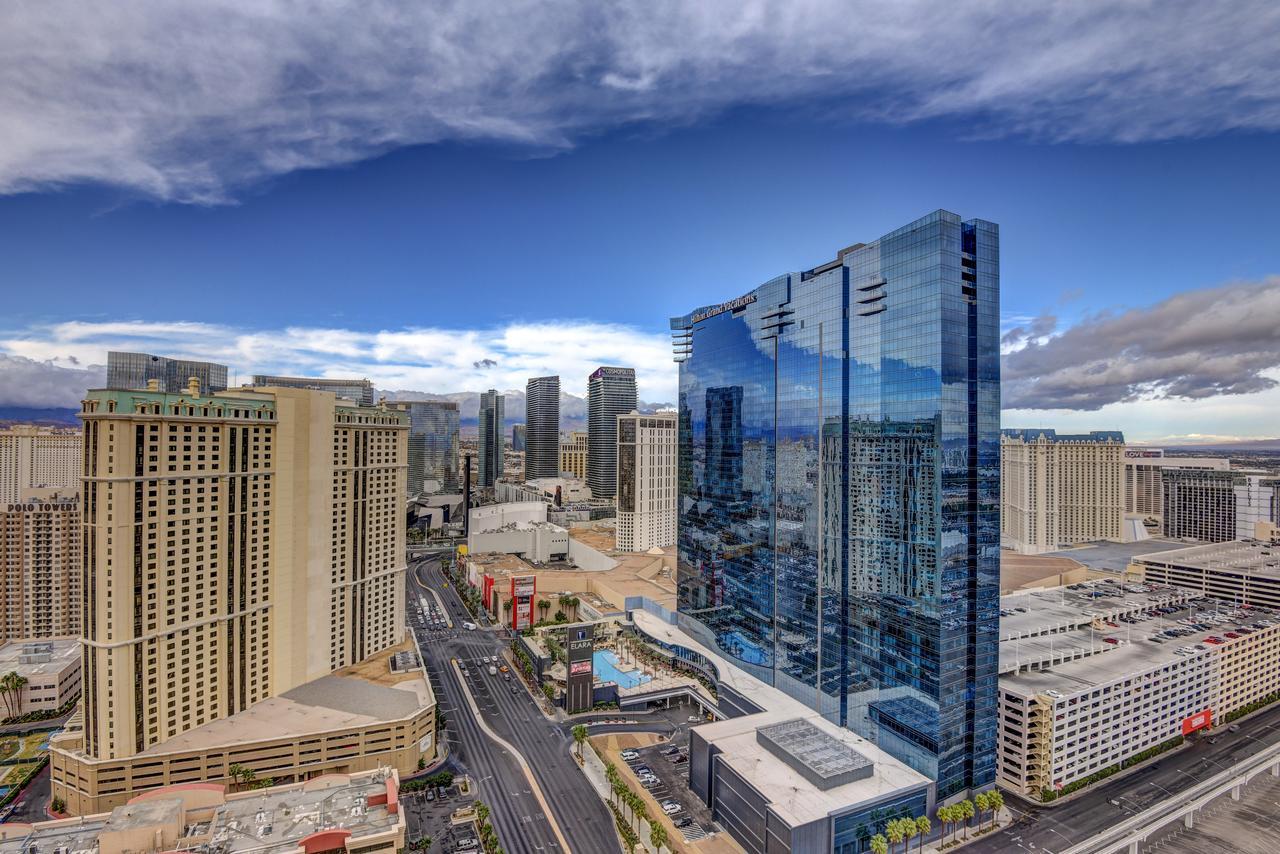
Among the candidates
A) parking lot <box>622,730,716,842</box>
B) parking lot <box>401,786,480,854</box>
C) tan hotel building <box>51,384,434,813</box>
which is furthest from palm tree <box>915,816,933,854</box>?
tan hotel building <box>51,384,434,813</box>

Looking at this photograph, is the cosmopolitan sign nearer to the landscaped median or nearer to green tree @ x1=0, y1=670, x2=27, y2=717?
the landscaped median

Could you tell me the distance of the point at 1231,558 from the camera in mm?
141375

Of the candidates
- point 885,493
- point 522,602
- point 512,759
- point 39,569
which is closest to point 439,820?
point 512,759

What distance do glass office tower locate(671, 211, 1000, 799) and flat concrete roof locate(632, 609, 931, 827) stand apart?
2.07m

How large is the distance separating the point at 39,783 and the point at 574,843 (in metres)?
63.4

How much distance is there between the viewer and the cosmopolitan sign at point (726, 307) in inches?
3910

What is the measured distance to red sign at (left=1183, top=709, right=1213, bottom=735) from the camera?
84.4m

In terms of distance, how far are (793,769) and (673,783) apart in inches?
639

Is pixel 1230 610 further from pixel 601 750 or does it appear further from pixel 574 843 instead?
pixel 574 843

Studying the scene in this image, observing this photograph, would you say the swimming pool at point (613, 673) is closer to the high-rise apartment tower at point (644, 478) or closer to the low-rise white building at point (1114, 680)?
the low-rise white building at point (1114, 680)

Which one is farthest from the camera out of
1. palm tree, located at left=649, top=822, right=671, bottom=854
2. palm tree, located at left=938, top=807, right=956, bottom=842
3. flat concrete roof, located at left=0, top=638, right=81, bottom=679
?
flat concrete roof, located at left=0, top=638, right=81, bottom=679

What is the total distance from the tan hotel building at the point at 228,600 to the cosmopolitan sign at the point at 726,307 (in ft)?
184

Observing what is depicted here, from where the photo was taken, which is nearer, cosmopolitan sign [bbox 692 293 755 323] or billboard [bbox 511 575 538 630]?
cosmopolitan sign [bbox 692 293 755 323]

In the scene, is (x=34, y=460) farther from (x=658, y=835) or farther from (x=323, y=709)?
(x=658, y=835)
